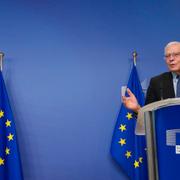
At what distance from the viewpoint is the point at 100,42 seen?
3.15 metres

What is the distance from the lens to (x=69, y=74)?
3.05m

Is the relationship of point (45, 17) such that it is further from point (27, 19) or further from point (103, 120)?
point (103, 120)

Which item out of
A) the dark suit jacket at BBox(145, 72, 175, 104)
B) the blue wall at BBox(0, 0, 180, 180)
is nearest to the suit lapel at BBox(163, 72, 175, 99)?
the dark suit jacket at BBox(145, 72, 175, 104)

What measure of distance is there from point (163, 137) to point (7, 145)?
1.85 meters

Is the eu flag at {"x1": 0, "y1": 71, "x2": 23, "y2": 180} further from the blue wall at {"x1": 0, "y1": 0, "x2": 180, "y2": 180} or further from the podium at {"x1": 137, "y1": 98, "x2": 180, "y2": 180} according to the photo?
the podium at {"x1": 137, "y1": 98, "x2": 180, "y2": 180}

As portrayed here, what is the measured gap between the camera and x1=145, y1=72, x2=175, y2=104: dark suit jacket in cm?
231

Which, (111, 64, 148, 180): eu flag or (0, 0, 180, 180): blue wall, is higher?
(0, 0, 180, 180): blue wall

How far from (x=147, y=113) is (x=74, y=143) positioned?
5.80ft

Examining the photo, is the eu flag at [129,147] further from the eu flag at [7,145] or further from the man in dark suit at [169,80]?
the eu flag at [7,145]

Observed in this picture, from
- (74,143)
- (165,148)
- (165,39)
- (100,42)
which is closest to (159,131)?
(165,148)

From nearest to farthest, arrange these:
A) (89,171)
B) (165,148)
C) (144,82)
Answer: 1. (165,148)
2. (89,171)
3. (144,82)

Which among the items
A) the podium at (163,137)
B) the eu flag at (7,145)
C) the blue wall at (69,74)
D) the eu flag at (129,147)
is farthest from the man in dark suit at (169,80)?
the eu flag at (7,145)

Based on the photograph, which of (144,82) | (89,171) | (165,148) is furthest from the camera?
(144,82)

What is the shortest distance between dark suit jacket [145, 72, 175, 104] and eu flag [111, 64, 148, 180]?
47 centimetres
